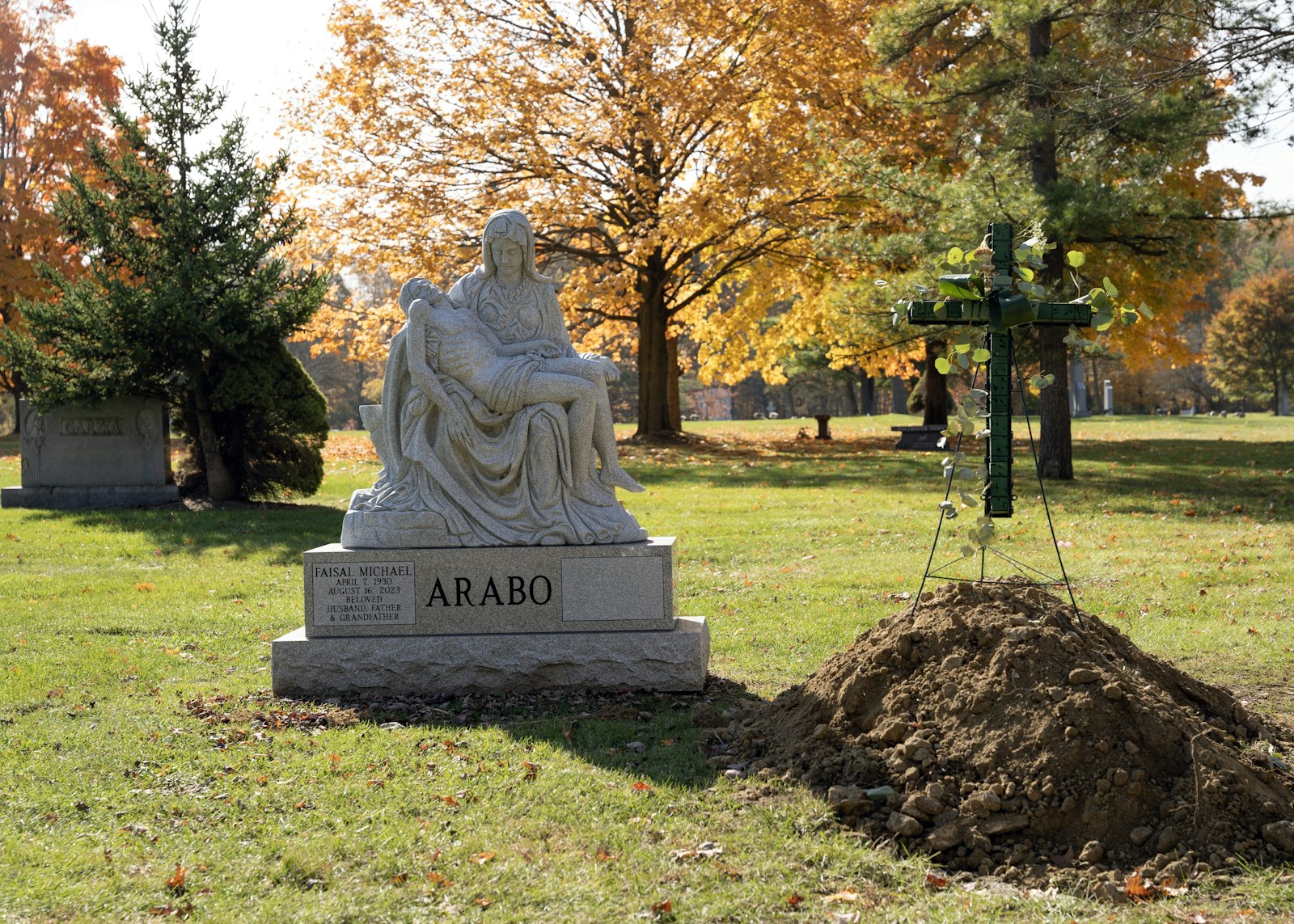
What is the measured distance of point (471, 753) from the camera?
5555 millimetres

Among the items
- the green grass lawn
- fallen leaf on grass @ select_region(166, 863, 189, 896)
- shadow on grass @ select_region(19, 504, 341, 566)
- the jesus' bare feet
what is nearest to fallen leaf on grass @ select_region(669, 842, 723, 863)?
the green grass lawn

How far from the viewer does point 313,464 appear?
16.0m

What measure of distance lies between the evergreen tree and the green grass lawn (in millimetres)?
2829

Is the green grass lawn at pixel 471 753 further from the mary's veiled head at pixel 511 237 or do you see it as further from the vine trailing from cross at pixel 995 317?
the mary's veiled head at pixel 511 237

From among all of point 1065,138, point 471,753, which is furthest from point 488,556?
point 1065,138

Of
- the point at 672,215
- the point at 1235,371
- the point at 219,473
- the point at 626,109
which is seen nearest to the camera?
the point at 219,473

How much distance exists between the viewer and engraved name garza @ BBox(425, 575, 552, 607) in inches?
265

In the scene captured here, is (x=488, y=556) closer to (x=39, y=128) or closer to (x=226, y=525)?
(x=226, y=525)

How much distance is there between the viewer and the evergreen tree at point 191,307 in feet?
49.0

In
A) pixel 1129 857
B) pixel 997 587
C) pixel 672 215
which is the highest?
pixel 672 215

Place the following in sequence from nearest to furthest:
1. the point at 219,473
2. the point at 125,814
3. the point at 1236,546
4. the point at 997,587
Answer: the point at 125,814
the point at 997,587
the point at 1236,546
the point at 219,473

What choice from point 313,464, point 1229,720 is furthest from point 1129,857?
point 313,464

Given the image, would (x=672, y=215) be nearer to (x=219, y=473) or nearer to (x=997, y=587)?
(x=219, y=473)

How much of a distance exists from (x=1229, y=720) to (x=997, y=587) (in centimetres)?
106
